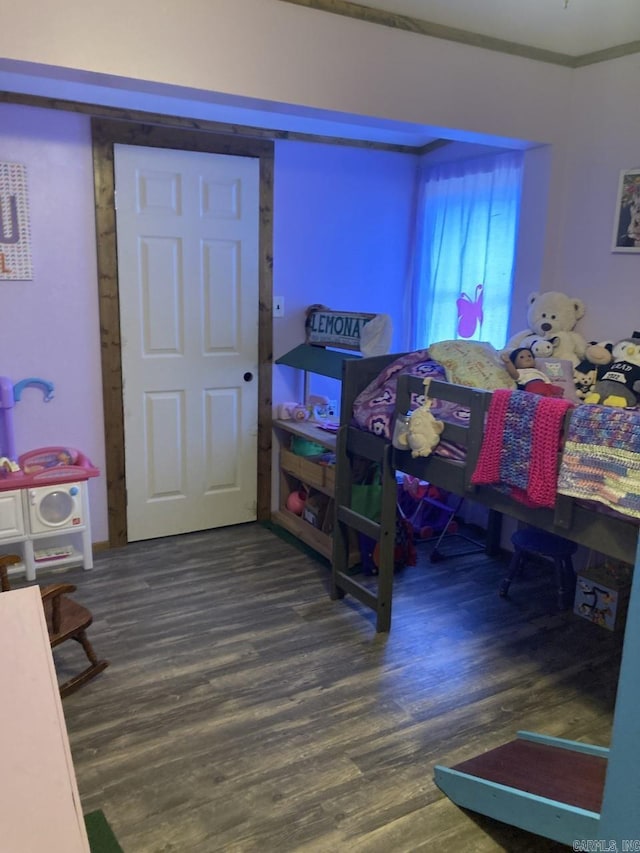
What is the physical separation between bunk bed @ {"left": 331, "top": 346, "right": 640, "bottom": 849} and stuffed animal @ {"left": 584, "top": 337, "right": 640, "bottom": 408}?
62 cm

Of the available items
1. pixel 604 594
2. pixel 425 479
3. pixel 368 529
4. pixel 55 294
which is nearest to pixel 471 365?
pixel 425 479

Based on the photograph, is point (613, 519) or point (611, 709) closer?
point (613, 519)

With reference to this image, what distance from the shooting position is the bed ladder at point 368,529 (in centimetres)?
284

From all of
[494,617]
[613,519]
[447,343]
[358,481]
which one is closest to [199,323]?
[358,481]

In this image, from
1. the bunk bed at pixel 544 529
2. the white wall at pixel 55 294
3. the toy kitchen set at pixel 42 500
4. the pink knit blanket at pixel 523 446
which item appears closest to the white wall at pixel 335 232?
the white wall at pixel 55 294

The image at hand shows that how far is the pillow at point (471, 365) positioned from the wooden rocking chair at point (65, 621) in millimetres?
1608

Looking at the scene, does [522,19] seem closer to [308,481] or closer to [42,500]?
[308,481]

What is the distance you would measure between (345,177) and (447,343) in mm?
1786

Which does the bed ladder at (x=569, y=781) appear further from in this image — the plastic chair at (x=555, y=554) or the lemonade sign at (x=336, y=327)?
the lemonade sign at (x=336, y=327)

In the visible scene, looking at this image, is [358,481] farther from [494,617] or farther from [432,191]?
[432,191]

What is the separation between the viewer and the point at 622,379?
103 inches

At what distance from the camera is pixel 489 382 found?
2.59m

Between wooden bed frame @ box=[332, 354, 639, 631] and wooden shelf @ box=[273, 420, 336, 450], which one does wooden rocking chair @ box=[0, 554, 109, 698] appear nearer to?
wooden bed frame @ box=[332, 354, 639, 631]

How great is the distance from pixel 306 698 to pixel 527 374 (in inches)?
60.2
